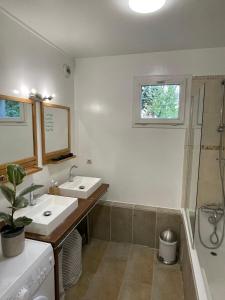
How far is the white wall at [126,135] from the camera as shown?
2443 mm

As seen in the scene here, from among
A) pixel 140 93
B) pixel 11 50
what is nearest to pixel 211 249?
pixel 140 93

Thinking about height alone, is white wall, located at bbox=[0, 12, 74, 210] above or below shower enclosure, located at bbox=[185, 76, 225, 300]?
above

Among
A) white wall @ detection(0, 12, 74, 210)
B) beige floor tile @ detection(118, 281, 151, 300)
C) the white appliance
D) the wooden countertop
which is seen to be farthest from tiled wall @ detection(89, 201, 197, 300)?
the white appliance

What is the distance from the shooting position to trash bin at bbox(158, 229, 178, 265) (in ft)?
7.65

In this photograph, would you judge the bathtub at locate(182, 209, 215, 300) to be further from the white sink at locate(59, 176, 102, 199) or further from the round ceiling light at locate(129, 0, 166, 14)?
the round ceiling light at locate(129, 0, 166, 14)

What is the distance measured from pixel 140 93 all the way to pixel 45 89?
3.69ft

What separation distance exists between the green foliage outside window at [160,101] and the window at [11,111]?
1.41 metres

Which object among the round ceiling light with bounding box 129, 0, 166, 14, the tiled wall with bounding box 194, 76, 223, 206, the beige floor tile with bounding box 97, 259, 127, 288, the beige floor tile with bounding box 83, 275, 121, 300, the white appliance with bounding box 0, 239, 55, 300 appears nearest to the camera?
the white appliance with bounding box 0, 239, 55, 300

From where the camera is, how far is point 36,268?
1.22 meters

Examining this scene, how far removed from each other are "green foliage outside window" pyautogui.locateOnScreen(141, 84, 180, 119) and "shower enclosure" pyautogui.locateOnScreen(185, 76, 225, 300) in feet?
0.67

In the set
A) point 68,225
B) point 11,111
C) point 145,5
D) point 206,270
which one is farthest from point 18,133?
point 206,270

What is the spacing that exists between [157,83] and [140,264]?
2149 millimetres

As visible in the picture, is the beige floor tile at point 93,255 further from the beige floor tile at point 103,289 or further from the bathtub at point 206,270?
the bathtub at point 206,270

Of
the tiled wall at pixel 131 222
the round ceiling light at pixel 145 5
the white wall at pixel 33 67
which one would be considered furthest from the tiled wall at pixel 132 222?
the round ceiling light at pixel 145 5
